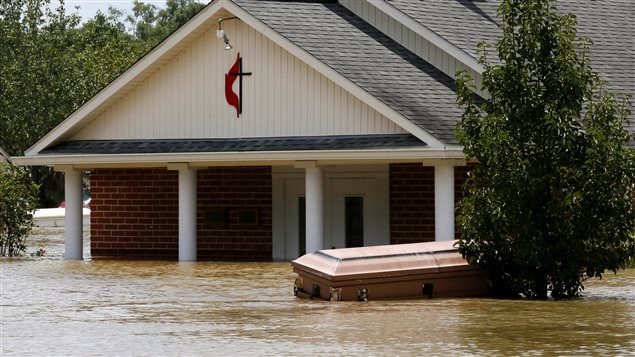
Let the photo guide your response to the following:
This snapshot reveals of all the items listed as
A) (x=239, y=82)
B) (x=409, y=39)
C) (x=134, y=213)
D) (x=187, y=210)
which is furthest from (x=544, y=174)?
(x=134, y=213)

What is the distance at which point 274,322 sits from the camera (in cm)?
2156

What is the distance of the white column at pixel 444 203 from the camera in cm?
3269

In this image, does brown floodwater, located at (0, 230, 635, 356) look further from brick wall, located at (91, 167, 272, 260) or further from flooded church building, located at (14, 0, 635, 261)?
brick wall, located at (91, 167, 272, 260)

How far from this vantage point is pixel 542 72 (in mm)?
25562

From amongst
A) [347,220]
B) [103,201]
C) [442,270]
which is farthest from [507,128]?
[103,201]

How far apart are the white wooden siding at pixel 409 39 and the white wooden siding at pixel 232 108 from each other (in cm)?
294

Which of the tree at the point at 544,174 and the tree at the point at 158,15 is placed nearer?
the tree at the point at 544,174

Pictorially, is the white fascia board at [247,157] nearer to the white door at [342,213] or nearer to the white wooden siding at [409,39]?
the white door at [342,213]

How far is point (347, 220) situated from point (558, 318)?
15.0 metres

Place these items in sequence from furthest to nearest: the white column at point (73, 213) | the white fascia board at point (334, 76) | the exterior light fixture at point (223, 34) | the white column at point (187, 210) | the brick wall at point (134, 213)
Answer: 1. the brick wall at point (134, 213)
2. the white column at point (73, 213)
3. the white column at point (187, 210)
4. the exterior light fixture at point (223, 34)
5. the white fascia board at point (334, 76)

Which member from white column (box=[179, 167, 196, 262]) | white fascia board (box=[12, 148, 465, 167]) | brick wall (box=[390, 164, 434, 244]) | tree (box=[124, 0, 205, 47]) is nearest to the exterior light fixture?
white fascia board (box=[12, 148, 465, 167])

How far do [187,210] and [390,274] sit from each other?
1174 cm

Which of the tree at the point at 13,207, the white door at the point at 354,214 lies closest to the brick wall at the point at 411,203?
the white door at the point at 354,214

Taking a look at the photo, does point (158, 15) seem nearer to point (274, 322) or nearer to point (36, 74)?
point (36, 74)
